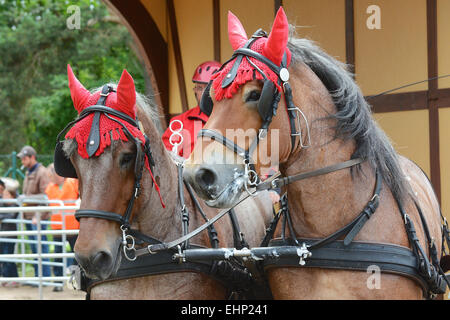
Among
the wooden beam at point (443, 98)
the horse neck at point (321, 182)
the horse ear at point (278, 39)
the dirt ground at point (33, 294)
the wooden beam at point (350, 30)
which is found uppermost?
the wooden beam at point (350, 30)

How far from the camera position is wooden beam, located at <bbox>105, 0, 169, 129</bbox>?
7.63m

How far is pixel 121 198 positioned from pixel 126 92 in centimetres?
53

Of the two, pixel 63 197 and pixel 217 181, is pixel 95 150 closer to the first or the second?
pixel 217 181

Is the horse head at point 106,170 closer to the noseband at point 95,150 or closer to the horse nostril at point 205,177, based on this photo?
the noseband at point 95,150

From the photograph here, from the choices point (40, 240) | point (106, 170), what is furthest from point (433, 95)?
point (40, 240)

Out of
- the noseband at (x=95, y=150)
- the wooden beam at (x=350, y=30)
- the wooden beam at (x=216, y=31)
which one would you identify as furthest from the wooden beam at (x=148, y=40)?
the noseband at (x=95, y=150)

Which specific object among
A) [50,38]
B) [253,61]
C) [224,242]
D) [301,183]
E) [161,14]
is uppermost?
[50,38]

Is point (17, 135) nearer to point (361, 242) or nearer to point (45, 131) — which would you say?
point (45, 131)

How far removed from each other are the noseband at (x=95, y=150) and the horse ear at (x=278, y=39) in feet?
2.60

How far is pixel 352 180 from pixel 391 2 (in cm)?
330

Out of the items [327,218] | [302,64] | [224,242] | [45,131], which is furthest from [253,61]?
Answer: [45,131]

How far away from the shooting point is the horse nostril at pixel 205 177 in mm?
2510

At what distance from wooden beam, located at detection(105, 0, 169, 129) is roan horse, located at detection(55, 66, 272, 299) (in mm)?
4334

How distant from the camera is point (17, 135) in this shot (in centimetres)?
1803
